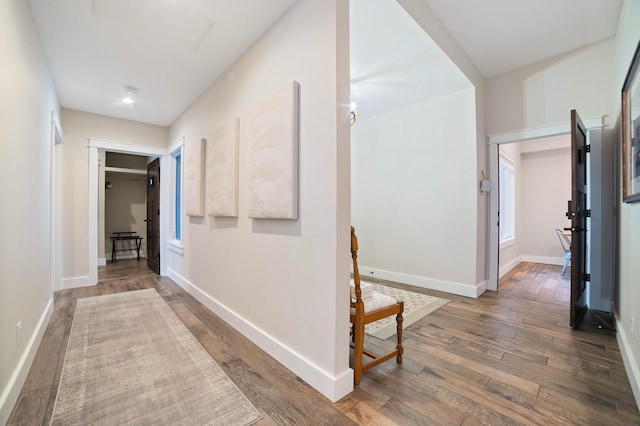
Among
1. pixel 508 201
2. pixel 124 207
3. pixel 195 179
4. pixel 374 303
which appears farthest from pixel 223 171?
pixel 508 201

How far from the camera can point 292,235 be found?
1972 millimetres

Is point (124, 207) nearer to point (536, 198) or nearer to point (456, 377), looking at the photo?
point (456, 377)

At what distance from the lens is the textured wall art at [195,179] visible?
342 cm

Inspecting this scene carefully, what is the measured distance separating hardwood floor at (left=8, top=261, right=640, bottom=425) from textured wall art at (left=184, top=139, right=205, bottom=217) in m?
1.25

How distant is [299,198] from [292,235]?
0.88 feet


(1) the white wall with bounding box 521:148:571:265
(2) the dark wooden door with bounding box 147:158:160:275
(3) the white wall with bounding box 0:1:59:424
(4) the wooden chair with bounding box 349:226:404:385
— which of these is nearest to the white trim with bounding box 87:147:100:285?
(2) the dark wooden door with bounding box 147:158:160:275

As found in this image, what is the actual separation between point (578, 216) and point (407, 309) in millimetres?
1827

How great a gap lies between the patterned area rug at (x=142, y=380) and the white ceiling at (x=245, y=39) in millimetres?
2616

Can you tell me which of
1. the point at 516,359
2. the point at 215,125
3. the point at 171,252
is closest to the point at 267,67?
the point at 215,125

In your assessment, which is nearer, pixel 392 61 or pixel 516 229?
pixel 392 61

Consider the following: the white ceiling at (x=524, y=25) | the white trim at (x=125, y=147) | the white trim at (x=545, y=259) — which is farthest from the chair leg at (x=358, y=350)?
the white trim at (x=545, y=259)

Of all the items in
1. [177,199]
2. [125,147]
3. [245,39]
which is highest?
[245,39]

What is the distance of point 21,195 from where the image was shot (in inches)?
75.2

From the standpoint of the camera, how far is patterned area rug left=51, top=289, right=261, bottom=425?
59.6 inches
